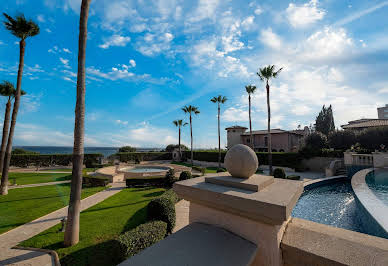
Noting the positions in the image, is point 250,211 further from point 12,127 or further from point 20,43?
point 20,43

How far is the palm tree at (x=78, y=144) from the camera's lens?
230 inches

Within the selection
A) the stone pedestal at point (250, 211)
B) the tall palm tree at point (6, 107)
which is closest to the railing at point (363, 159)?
the stone pedestal at point (250, 211)

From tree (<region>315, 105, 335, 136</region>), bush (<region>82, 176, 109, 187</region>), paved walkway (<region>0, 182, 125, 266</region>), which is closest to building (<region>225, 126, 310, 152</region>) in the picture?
tree (<region>315, 105, 335, 136</region>)

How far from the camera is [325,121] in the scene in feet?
161

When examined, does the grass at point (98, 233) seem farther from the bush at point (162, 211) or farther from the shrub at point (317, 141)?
the shrub at point (317, 141)

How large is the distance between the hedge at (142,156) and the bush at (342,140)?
107ft

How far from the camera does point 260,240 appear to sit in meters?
1.89

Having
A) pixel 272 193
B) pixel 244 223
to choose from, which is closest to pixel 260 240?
pixel 244 223

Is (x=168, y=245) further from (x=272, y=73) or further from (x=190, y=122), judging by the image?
(x=190, y=122)

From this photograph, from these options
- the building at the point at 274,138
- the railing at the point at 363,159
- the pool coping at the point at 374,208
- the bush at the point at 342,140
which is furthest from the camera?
the building at the point at 274,138

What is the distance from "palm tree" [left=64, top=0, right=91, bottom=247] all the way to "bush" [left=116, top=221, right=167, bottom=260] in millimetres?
2458

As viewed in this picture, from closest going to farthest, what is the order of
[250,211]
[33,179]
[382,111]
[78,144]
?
[250,211]
[78,144]
[33,179]
[382,111]

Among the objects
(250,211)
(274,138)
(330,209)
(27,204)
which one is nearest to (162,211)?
(250,211)

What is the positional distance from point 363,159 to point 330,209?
568 inches
